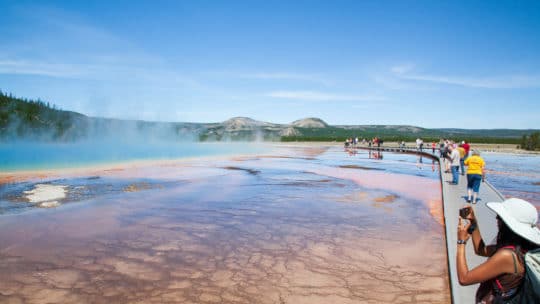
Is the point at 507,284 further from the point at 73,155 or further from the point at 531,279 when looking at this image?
the point at 73,155

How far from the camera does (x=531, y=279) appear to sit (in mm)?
1992

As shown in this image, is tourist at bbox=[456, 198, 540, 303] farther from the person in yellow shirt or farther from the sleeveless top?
the person in yellow shirt

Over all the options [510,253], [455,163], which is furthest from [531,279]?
[455,163]

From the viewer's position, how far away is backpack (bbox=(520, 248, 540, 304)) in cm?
196

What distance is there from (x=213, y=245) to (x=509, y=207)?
226 inches

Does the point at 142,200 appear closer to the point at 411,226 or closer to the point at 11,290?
the point at 11,290

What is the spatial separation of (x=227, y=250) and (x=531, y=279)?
17.9 ft

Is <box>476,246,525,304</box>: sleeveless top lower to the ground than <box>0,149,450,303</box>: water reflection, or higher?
higher

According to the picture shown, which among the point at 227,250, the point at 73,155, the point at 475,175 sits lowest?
the point at 73,155

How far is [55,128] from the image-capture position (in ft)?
313

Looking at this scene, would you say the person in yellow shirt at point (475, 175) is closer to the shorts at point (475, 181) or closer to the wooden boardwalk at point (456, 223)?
the shorts at point (475, 181)

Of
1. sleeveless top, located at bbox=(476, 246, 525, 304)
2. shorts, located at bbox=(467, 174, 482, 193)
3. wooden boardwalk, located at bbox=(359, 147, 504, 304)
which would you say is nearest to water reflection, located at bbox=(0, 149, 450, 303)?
wooden boardwalk, located at bbox=(359, 147, 504, 304)

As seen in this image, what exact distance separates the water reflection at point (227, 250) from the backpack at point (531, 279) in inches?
117

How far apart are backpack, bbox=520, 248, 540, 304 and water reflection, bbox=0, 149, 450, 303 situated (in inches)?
117
